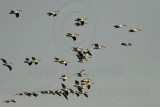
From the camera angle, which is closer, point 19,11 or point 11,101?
point 19,11

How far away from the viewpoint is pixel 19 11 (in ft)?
477

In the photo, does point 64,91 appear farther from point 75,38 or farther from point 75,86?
point 75,38

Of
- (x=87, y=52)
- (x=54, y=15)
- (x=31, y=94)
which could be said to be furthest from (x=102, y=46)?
(x=31, y=94)

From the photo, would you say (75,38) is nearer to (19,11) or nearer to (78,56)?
(78,56)

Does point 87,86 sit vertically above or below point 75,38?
below

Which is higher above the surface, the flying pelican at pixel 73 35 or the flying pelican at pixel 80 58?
the flying pelican at pixel 73 35

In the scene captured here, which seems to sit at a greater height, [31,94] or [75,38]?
[75,38]

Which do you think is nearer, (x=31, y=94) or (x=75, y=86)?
(x=75, y=86)

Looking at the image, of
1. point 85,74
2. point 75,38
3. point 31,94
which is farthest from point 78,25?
point 31,94

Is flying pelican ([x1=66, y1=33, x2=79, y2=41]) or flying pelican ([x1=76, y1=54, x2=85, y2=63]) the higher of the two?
flying pelican ([x1=66, y1=33, x2=79, y2=41])

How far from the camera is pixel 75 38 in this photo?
149 metres

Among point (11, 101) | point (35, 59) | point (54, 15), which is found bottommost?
point (11, 101)

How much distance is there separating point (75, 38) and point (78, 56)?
17.2 feet

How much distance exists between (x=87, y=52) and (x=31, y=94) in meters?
22.8
